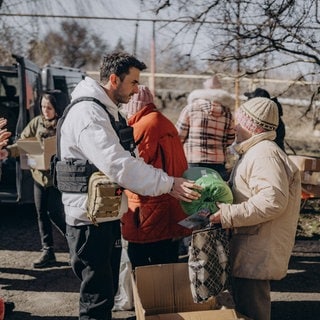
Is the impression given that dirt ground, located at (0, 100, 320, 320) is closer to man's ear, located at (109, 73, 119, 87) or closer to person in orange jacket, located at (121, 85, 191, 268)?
person in orange jacket, located at (121, 85, 191, 268)

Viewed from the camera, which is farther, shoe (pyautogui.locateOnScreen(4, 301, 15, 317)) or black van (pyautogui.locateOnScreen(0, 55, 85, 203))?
black van (pyautogui.locateOnScreen(0, 55, 85, 203))

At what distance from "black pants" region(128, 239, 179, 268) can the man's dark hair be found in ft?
4.67

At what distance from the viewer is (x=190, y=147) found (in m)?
5.48

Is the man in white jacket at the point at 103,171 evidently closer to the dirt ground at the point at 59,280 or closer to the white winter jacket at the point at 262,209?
the white winter jacket at the point at 262,209

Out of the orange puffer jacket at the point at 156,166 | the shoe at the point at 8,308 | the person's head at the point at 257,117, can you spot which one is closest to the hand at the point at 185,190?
the person's head at the point at 257,117

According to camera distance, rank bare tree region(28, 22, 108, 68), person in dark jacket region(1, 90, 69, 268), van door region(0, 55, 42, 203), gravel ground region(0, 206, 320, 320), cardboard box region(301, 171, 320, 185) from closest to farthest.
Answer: gravel ground region(0, 206, 320, 320)
person in dark jacket region(1, 90, 69, 268)
cardboard box region(301, 171, 320, 185)
van door region(0, 55, 42, 203)
bare tree region(28, 22, 108, 68)

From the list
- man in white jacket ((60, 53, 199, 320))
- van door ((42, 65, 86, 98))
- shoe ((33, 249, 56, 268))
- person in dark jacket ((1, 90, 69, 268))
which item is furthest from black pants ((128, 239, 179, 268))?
van door ((42, 65, 86, 98))

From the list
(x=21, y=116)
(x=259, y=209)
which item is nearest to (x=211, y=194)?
(x=259, y=209)

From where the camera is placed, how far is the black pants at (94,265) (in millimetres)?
3088

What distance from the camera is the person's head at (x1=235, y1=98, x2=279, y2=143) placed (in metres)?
3.00

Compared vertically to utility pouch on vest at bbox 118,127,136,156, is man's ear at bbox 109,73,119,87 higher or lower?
higher

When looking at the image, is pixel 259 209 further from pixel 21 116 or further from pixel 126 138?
pixel 21 116

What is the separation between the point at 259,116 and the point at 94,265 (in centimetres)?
130

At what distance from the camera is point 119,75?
3.12 meters
